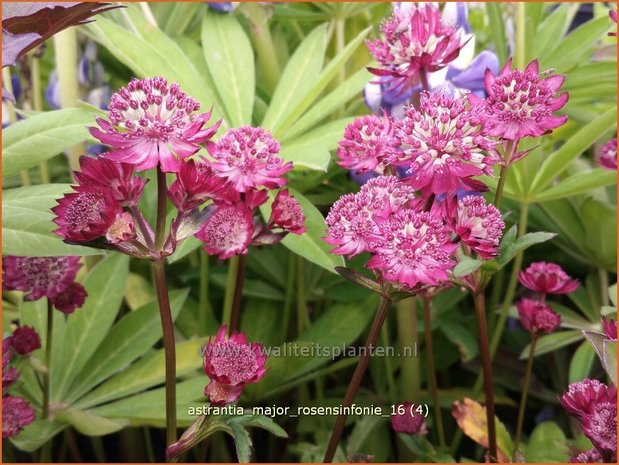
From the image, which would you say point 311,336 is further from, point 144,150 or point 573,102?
point 573,102

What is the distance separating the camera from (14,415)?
0.58 metres

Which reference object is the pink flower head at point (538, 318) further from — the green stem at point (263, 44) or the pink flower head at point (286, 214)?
the green stem at point (263, 44)

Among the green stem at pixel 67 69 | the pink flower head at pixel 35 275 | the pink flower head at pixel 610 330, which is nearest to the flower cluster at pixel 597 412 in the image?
the pink flower head at pixel 610 330

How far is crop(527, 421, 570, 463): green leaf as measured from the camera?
721 mm

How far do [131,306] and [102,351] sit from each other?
0.34 feet

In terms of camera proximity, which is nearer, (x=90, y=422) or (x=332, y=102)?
(x=90, y=422)

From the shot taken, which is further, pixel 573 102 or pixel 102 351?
pixel 573 102

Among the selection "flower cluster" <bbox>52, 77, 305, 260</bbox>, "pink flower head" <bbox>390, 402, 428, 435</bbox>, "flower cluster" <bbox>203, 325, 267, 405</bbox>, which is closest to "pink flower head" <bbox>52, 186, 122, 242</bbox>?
"flower cluster" <bbox>52, 77, 305, 260</bbox>

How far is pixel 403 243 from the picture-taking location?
438 millimetres

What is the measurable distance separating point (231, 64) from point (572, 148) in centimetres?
42

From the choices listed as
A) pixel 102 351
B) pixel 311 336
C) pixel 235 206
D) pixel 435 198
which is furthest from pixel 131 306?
pixel 435 198

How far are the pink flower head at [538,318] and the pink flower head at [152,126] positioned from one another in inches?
14.4

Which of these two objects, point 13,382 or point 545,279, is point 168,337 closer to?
point 13,382

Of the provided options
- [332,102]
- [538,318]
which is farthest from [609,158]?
[332,102]
